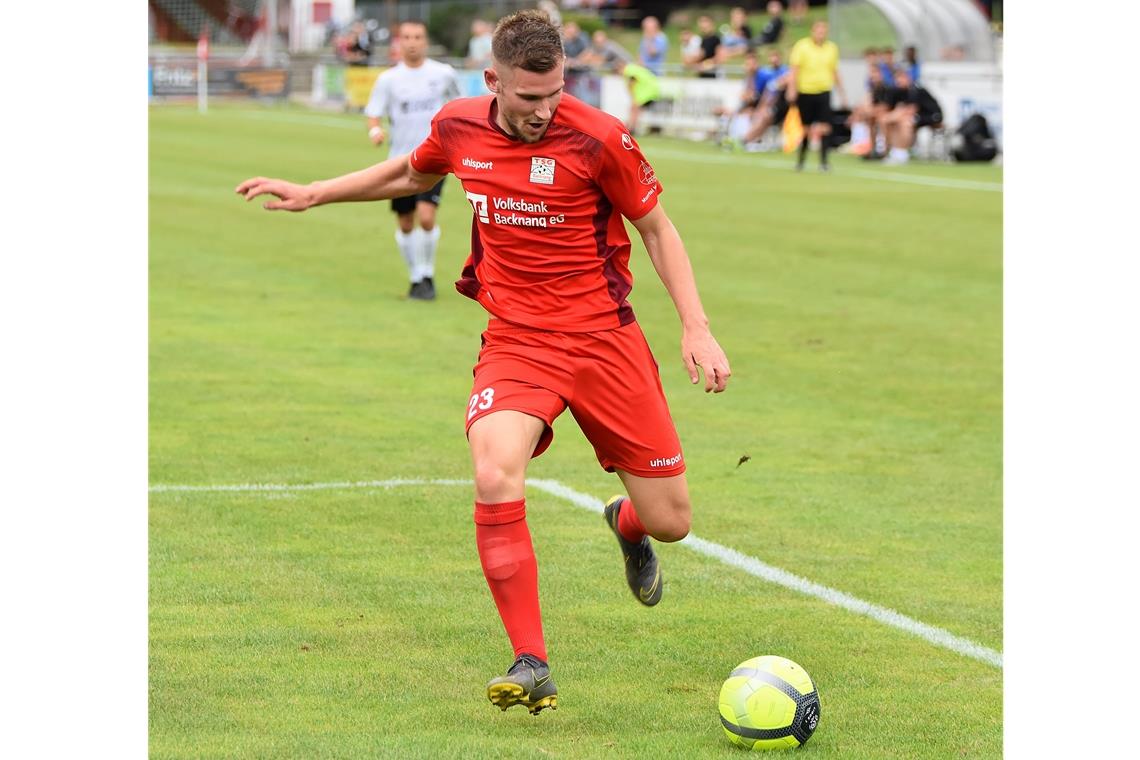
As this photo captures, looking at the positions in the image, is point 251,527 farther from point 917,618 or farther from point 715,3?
point 715,3

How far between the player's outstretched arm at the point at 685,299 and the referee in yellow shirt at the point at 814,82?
2413 cm

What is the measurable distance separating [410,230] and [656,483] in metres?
10.1

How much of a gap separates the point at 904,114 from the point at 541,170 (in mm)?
26331

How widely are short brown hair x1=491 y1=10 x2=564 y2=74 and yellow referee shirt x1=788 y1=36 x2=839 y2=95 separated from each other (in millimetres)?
24816

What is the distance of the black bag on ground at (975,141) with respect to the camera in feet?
103

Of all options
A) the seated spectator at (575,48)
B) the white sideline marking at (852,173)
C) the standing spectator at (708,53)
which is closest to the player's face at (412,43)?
the white sideline marking at (852,173)

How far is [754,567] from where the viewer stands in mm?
8102

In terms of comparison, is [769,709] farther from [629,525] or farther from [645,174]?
[645,174]

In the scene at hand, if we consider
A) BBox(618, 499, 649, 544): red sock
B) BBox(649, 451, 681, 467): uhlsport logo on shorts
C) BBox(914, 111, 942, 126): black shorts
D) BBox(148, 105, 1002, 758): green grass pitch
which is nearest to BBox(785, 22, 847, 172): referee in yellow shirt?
BBox(914, 111, 942, 126): black shorts

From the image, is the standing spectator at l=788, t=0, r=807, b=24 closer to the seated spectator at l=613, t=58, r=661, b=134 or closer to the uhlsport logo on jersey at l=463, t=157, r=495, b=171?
the seated spectator at l=613, t=58, r=661, b=134

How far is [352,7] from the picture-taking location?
65.0m

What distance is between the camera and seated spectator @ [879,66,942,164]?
31.6 meters

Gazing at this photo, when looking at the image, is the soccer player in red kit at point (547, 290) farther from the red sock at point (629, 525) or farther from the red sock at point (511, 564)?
the red sock at point (629, 525)

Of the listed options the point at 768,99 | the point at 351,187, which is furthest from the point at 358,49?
the point at 351,187
